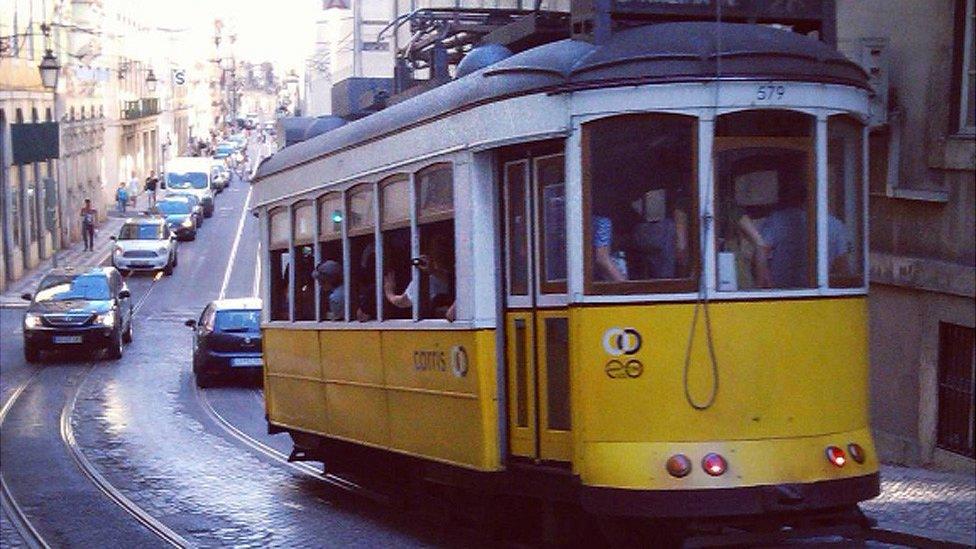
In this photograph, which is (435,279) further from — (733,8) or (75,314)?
(75,314)

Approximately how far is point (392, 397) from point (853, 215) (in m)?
3.48

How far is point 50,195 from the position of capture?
4394cm

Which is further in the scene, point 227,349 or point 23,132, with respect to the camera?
point 23,132

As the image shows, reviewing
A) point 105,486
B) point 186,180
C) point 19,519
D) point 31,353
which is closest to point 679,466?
point 19,519

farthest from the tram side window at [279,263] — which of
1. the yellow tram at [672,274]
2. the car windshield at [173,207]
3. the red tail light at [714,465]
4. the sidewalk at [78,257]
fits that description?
the car windshield at [173,207]

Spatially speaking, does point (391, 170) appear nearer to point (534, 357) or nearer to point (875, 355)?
point (534, 357)

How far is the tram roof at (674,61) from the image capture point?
832 centimetres

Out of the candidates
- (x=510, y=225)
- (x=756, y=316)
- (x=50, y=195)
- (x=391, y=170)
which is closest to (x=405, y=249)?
(x=391, y=170)

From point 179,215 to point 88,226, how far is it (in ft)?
24.7

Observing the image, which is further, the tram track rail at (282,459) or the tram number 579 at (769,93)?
the tram track rail at (282,459)

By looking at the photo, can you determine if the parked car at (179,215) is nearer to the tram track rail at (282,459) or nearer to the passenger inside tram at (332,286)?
the tram track rail at (282,459)

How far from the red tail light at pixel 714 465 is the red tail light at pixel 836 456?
0.60 meters

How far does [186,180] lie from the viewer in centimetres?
6203

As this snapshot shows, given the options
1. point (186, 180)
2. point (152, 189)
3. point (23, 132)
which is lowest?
point (152, 189)
